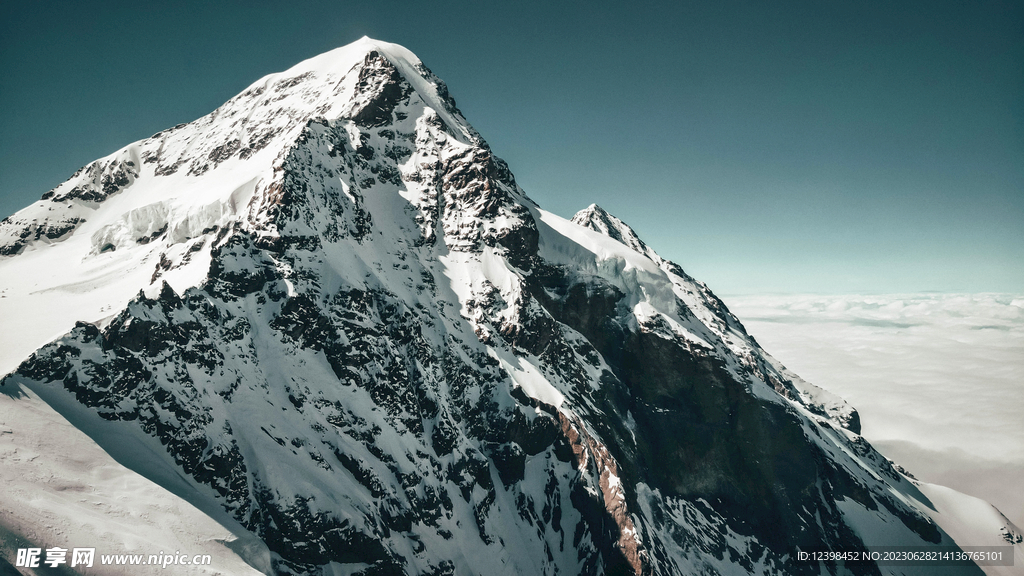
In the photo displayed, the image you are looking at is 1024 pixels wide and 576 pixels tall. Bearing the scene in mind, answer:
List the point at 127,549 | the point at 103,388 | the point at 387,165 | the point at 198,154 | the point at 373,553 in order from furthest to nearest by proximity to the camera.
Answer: the point at 198,154 → the point at 387,165 → the point at 373,553 → the point at 103,388 → the point at 127,549

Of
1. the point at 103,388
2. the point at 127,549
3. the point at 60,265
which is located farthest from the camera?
the point at 60,265

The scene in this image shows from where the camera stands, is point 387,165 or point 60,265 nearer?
point 60,265

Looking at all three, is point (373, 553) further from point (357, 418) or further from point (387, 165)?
point (387, 165)

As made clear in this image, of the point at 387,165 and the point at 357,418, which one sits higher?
the point at 387,165

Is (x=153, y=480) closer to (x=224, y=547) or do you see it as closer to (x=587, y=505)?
(x=224, y=547)

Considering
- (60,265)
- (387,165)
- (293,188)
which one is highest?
(387,165)

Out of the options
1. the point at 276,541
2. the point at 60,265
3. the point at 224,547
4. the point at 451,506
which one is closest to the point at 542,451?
the point at 451,506
